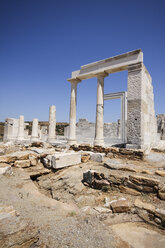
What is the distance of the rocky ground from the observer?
230 cm

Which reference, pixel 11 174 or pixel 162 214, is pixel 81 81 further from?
pixel 162 214

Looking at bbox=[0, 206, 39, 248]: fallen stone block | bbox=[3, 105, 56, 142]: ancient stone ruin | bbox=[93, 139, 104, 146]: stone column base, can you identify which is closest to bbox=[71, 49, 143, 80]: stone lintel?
bbox=[3, 105, 56, 142]: ancient stone ruin

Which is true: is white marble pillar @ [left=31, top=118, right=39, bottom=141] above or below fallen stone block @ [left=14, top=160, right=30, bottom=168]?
above

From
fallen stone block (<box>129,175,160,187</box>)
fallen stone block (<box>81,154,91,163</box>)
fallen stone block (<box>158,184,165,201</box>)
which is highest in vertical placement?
fallen stone block (<box>81,154,91,163</box>)

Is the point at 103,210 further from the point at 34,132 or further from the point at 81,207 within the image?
the point at 34,132

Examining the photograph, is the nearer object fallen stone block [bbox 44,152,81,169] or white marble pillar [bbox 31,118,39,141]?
fallen stone block [bbox 44,152,81,169]

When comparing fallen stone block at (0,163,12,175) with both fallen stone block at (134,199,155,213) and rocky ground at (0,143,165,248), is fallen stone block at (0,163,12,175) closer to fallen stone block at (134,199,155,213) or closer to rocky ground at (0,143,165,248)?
rocky ground at (0,143,165,248)

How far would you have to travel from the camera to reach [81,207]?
3.82m

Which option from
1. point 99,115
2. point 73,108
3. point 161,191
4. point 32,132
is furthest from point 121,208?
point 32,132

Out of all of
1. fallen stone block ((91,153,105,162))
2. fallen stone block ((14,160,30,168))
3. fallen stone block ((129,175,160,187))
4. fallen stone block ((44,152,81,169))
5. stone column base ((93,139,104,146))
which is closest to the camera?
fallen stone block ((129,175,160,187))

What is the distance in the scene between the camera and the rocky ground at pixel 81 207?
2.30m

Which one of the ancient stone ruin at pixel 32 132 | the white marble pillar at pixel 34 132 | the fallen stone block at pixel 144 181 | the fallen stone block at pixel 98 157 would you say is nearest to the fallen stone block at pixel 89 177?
the fallen stone block at pixel 144 181

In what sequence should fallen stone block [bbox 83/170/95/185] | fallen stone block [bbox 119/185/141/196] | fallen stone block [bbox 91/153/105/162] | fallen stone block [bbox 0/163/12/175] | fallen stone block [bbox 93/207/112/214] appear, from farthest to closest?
fallen stone block [bbox 91/153/105/162] → fallen stone block [bbox 0/163/12/175] → fallen stone block [bbox 83/170/95/185] → fallen stone block [bbox 119/185/141/196] → fallen stone block [bbox 93/207/112/214]

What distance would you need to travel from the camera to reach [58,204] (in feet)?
11.9
